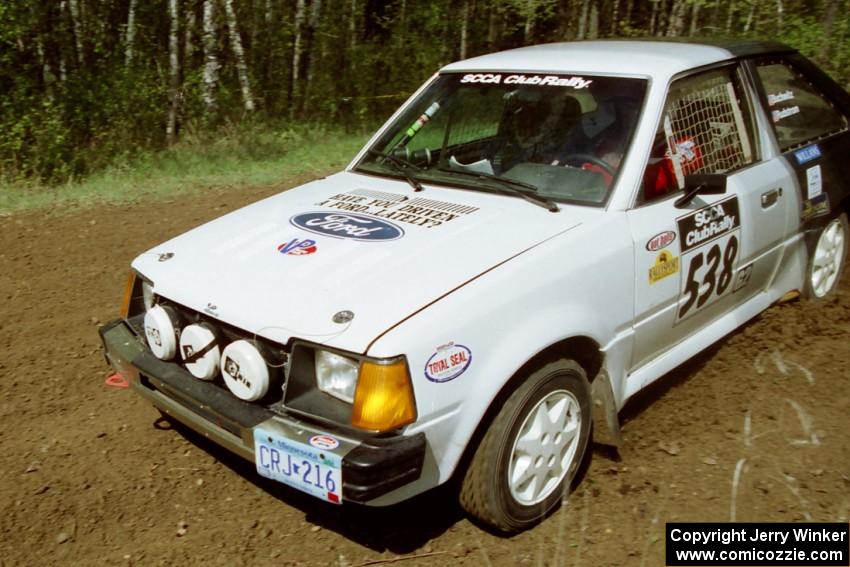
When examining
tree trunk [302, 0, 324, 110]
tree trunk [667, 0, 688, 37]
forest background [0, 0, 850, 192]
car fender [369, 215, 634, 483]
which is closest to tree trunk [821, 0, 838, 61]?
forest background [0, 0, 850, 192]

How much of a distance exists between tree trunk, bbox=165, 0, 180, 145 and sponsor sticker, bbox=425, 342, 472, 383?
8.16 metres

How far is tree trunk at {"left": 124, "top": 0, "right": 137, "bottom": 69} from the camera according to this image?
10250 millimetres

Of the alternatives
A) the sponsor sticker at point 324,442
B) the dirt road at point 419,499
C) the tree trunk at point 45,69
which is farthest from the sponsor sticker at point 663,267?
the tree trunk at point 45,69

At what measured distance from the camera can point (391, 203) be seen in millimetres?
3639

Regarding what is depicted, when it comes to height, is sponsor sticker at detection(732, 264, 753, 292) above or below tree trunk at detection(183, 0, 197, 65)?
below

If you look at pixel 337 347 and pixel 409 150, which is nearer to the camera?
pixel 337 347

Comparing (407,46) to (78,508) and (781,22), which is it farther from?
(78,508)

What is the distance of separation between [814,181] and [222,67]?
27.3ft

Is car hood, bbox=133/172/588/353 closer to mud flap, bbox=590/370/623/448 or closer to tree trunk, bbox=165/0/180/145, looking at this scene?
mud flap, bbox=590/370/623/448

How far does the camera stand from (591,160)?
3582 mm

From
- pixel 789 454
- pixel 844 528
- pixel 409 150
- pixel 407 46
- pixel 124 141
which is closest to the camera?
pixel 844 528

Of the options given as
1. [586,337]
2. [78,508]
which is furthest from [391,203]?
[78,508]

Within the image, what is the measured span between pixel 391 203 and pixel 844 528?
2.21 meters

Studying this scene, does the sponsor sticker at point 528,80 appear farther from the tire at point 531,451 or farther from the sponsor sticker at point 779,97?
the tire at point 531,451
